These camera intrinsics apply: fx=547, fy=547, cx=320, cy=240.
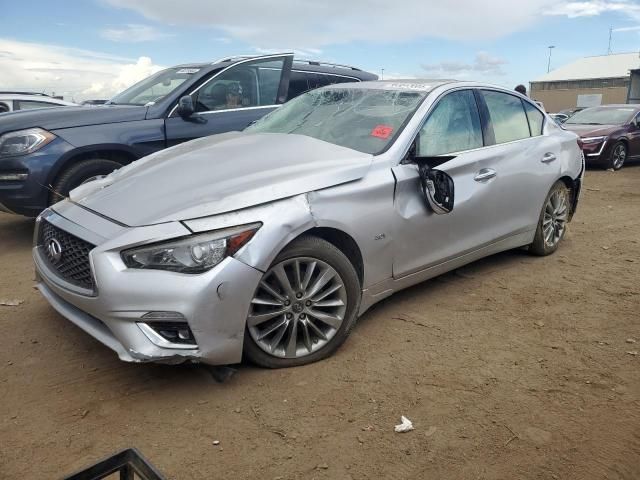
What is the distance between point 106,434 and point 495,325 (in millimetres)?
2501

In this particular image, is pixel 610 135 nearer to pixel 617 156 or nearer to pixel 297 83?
pixel 617 156

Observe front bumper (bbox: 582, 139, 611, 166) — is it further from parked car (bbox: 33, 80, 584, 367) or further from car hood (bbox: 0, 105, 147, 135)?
car hood (bbox: 0, 105, 147, 135)

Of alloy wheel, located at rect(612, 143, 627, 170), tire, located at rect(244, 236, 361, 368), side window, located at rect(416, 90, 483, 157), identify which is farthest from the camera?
alloy wheel, located at rect(612, 143, 627, 170)

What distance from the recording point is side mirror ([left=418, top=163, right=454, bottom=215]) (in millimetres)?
3574

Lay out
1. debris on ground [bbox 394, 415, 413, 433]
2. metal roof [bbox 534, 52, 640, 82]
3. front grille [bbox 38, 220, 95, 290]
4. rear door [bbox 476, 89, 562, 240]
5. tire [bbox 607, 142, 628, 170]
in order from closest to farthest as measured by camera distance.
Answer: debris on ground [bbox 394, 415, 413, 433] → front grille [bbox 38, 220, 95, 290] → rear door [bbox 476, 89, 562, 240] → tire [bbox 607, 142, 628, 170] → metal roof [bbox 534, 52, 640, 82]

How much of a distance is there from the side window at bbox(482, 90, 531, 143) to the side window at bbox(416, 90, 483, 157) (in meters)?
0.24

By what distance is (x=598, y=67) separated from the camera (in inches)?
2191

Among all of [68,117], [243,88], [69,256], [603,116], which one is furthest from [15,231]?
[603,116]

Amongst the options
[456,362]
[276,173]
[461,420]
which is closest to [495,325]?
[456,362]

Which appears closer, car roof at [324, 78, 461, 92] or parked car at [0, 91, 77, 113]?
car roof at [324, 78, 461, 92]

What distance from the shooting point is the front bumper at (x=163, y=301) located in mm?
2586

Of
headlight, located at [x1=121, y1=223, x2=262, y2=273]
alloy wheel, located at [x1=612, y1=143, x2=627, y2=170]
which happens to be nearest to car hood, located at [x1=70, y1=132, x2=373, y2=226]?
headlight, located at [x1=121, y1=223, x2=262, y2=273]

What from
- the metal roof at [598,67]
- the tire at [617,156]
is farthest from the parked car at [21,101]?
the metal roof at [598,67]

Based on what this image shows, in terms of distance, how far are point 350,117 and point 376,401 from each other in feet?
6.71
